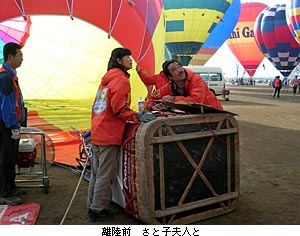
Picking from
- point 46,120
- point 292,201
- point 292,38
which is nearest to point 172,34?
point 292,38

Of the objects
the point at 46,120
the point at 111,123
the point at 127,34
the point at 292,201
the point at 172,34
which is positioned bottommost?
the point at 292,201

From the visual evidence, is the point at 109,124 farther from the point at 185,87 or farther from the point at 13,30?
the point at 13,30

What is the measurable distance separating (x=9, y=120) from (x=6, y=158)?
419 mm

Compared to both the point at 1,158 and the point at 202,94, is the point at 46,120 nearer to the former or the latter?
the point at 1,158

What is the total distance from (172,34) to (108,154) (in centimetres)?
2097

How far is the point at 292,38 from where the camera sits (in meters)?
32.5

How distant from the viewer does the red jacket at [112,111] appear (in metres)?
3.22

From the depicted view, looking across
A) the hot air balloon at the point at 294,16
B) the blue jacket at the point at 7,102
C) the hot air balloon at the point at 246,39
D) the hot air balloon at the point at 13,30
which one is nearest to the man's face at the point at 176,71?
the blue jacket at the point at 7,102

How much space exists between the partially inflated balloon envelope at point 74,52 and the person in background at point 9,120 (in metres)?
1.38

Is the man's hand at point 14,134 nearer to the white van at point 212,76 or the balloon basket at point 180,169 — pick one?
the balloon basket at point 180,169

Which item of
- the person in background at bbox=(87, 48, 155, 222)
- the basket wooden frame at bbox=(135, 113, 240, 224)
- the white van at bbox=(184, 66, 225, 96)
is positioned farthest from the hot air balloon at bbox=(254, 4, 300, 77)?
the person in background at bbox=(87, 48, 155, 222)

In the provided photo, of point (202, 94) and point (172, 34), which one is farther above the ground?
point (172, 34)

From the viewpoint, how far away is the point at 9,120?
3682 mm

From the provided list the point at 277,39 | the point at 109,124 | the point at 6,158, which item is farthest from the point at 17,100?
the point at 277,39
